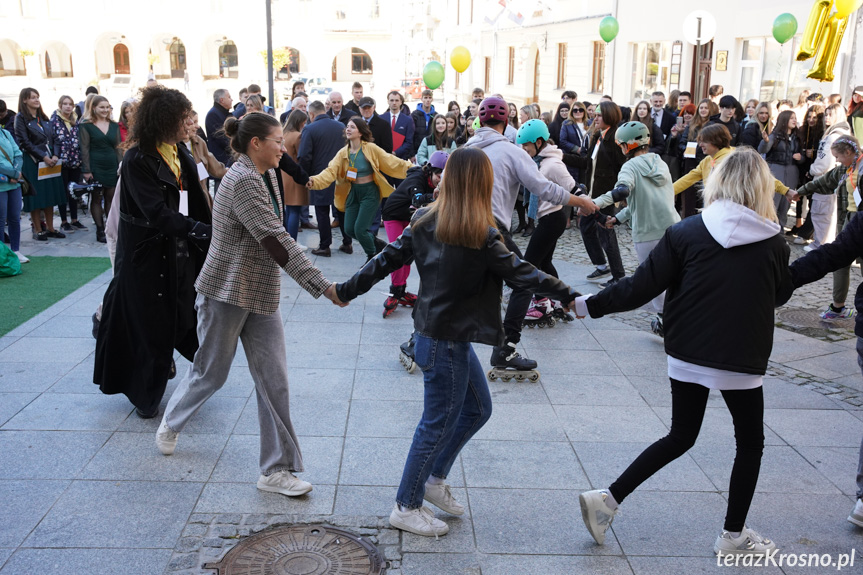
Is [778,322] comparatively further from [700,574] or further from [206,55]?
[206,55]

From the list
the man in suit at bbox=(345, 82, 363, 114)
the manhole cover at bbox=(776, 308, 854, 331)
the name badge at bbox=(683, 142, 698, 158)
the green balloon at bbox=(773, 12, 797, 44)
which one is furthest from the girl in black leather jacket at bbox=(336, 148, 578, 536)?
the green balloon at bbox=(773, 12, 797, 44)

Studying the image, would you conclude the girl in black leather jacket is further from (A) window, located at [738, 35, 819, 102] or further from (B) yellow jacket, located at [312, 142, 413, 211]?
(A) window, located at [738, 35, 819, 102]

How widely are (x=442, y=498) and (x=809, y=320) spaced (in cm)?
542

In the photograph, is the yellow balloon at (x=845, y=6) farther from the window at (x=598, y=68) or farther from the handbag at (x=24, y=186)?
the window at (x=598, y=68)

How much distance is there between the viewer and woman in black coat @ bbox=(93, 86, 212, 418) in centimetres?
458

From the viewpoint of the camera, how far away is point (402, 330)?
7.17 metres

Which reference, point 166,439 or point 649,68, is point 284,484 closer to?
point 166,439

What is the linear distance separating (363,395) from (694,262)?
9.18ft

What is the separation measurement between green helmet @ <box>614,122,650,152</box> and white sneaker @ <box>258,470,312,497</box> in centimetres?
429

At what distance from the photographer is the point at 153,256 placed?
4.75m

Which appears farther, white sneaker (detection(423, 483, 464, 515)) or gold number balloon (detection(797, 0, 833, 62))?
gold number balloon (detection(797, 0, 833, 62))

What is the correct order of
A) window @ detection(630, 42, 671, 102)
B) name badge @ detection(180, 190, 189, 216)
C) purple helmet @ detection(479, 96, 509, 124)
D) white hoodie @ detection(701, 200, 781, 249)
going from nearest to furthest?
1. white hoodie @ detection(701, 200, 781, 249)
2. name badge @ detection(180, 190, 189, 216)
3. purple helmet @ detection(479, 96, 509, 124)
4. window @ detection(630, 42, 671, 102)

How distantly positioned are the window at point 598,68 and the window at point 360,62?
48.9 m

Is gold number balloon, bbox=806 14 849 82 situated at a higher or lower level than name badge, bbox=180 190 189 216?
higher
